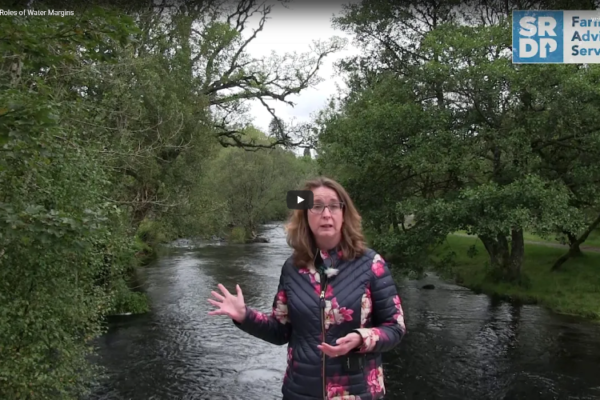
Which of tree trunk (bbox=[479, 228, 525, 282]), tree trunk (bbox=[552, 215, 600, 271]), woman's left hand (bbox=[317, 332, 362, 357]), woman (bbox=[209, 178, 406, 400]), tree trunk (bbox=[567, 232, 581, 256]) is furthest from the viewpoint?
tree trunk (bbox=[567, 232, 581, 256])

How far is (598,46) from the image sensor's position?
11.7 meters

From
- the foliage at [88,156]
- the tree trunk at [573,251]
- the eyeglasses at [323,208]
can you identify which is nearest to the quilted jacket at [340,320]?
the eyeglasses at [323,208]

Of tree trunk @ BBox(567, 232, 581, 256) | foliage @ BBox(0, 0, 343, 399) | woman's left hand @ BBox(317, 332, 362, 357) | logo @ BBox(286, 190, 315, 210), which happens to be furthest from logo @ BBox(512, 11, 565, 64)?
tree trunk @ BBox(567, 232, 581, 256)

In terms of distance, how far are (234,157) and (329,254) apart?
121ft

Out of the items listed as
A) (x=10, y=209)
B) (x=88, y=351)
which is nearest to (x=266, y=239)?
(x=88, y=351)

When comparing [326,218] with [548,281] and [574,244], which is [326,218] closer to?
[548,281]

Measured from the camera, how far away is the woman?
2.56 meters

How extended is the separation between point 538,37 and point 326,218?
11.1m

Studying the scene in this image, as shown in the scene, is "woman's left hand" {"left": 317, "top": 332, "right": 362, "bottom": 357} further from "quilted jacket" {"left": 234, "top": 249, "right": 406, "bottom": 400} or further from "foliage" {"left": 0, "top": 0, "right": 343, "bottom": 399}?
"foliage" {"left": 0, "top": 0, "right": 343, "bottom": 399}

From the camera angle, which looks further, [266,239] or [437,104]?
[266,239]

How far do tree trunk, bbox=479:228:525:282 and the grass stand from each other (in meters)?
0.45

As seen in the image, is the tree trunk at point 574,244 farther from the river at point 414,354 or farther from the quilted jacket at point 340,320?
the quilted jacket at point 340,320

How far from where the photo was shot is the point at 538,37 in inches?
448

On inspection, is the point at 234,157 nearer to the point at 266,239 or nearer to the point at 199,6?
the point at 266,239
